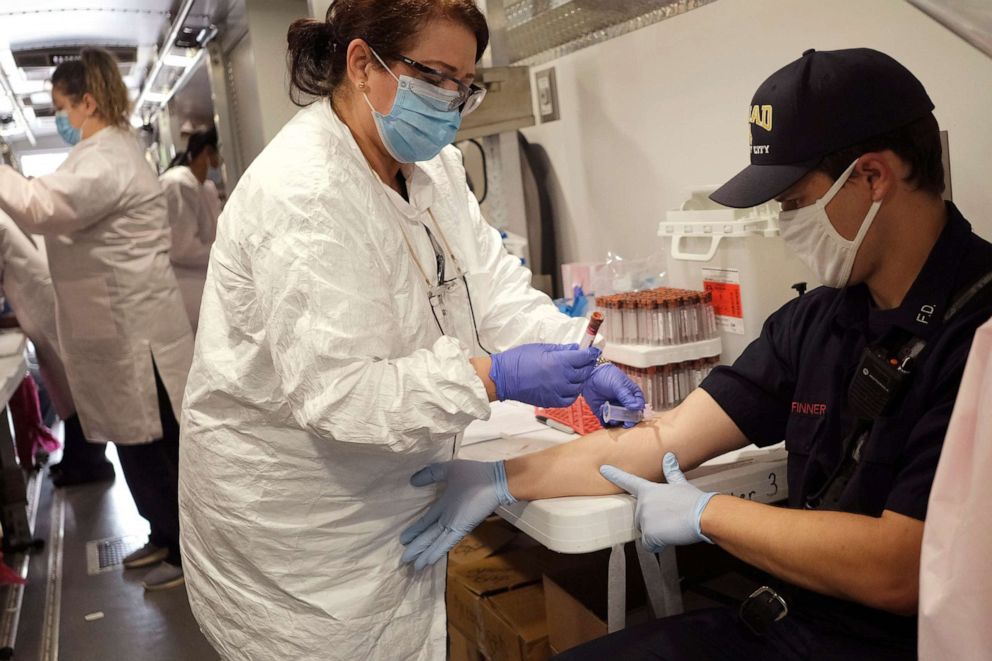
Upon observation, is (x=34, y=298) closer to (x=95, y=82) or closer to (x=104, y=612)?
(x=95, y=82)

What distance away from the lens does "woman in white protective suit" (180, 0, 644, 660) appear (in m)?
1.18

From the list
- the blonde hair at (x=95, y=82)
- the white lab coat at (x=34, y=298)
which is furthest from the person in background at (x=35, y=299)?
the blonde hair at (x=95, y=82)

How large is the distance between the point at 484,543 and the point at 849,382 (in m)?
1.04

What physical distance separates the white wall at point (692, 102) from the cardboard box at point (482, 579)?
96cm

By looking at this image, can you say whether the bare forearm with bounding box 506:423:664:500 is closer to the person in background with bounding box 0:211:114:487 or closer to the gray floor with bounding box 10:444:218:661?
the gray floor with bounding box 10:444:218:661

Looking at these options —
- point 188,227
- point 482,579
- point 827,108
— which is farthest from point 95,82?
point 827,108

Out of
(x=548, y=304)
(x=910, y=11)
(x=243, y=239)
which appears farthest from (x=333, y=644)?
(x=910, y=11)

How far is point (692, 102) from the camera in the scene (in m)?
2.23

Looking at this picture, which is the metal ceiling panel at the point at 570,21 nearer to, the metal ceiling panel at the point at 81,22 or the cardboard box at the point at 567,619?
the cardboard box at the point at 567,619

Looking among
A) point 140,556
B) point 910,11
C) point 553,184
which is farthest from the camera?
point 140,556

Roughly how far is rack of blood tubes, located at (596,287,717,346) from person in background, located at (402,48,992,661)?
1.34 ft

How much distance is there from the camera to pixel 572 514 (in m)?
1.29

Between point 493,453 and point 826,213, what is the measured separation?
76cm

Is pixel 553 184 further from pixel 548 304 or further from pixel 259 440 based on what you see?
pixel 259 440
